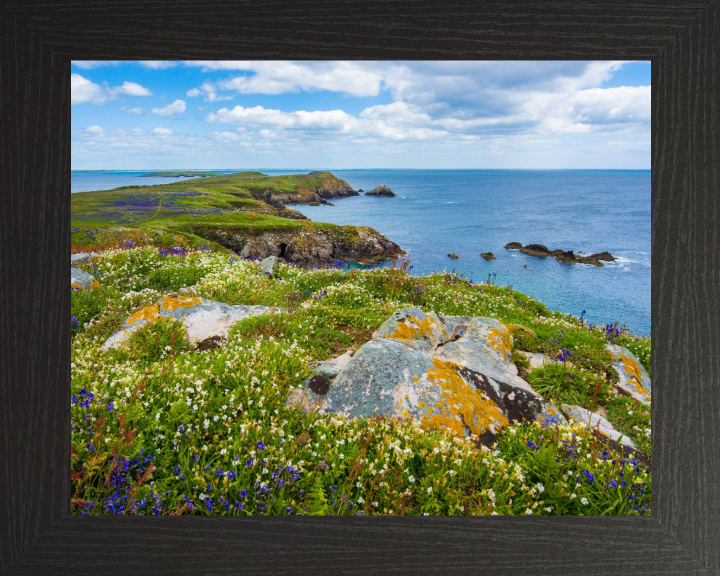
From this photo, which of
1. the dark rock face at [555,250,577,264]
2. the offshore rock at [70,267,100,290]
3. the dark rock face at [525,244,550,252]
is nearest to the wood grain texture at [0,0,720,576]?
the offshore rock at [70,267,100,290]

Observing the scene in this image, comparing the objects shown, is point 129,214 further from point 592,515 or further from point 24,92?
point 592,515

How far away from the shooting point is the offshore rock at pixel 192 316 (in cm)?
573

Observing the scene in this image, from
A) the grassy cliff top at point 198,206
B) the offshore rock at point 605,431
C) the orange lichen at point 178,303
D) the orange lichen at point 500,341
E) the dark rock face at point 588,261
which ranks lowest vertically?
the offshore rock at point 605,431

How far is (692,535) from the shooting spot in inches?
117

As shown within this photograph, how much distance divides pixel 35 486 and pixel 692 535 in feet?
16.6

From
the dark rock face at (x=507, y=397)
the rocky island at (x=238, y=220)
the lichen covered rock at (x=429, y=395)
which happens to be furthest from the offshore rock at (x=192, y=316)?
the rocky island at (x=238, y=220)

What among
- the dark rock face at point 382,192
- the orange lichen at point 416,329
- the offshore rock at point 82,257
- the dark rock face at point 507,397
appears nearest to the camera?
the dark rock face at point 507,397

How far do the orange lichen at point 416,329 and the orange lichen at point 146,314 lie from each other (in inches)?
143

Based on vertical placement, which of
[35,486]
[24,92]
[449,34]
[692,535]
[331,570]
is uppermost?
[449,34]

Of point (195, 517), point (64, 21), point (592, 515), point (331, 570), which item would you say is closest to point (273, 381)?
point (195, 517)

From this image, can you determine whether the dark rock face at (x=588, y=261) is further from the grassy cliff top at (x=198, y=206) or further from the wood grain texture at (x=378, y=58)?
the grassy cliff top at (x=198, y=206)

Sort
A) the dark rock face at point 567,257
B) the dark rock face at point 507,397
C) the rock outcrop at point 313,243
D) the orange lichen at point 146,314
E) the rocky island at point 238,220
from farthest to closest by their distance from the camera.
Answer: the rocky island at point 238,220 < the rock outcrop at point 313,243 < the dark rock face at point 567,257 < the orange lichen at point 146,314 < the dark rock face at point 507,397

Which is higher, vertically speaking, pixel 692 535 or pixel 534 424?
pixel 534 424

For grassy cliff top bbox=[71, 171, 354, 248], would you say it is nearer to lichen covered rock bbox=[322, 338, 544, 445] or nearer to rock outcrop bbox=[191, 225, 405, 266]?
rock outcrop bbox=[191, 225, 405, 266]
